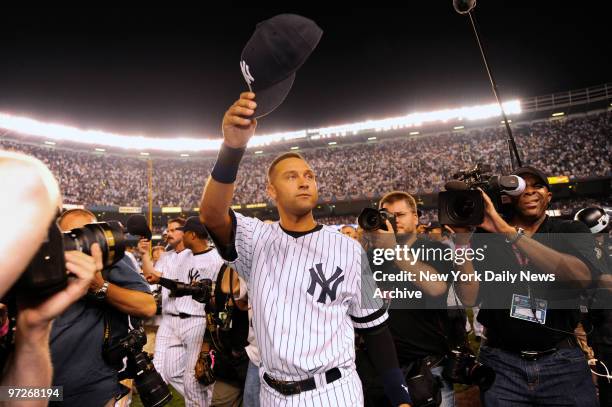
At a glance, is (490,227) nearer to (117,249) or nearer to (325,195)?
(117,249)

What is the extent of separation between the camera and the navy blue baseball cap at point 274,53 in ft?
5.90

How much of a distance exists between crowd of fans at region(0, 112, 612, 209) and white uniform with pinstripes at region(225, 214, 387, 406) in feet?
105

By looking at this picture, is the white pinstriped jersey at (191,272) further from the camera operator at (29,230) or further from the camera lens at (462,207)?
the camera operator at (29,230)

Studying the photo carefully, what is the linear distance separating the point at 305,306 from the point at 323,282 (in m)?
0.20

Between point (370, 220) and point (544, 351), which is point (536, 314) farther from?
point (370, 220)

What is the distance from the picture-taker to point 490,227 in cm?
246

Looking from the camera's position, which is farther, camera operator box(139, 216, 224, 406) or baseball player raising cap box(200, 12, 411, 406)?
camera operator box(139, 216, 224, 406)

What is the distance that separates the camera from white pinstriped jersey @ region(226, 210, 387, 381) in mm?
2305

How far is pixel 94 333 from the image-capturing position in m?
2.74

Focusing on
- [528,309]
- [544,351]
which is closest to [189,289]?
[528,309]

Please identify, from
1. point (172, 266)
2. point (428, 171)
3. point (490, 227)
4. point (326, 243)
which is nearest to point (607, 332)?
point (490, 227)

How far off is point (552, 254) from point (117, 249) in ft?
8.51

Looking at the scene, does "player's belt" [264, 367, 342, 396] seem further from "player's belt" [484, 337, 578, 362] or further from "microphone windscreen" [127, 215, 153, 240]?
"microphone windscreen" [127, 215, 153, 240]

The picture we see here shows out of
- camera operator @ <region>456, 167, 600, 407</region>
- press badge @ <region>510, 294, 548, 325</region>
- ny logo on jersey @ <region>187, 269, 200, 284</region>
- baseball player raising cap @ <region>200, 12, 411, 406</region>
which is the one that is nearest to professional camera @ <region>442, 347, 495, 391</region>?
camera operator @ <region>456, 167, 600, 407</region>
